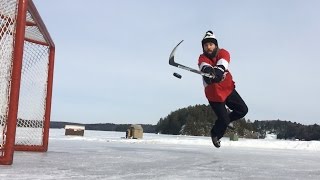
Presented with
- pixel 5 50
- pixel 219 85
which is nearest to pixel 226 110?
pixel 219 85

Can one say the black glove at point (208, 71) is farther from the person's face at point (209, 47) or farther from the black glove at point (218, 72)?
the person's face at point (209, 47)

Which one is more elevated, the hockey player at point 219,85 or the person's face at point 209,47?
the person's face at point 209,47

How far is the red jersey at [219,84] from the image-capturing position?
4176mm

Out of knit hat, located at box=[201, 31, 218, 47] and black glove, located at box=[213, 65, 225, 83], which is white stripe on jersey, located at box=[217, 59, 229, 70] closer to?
black glove, located at box=[213, 65, 225, 83]

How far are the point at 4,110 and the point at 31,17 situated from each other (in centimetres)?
183

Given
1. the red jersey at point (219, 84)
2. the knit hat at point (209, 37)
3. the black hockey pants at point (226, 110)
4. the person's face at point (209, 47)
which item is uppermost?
the knit hat at point (209, 37)

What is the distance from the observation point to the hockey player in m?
4.09

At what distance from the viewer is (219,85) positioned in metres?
4.23

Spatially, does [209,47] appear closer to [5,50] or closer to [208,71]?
[208,71]

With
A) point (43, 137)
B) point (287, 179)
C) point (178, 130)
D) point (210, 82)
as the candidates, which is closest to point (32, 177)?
point (210, 82)

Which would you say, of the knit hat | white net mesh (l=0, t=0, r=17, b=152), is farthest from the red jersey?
white net mesh (l=0, t=0, r=17, b=152)

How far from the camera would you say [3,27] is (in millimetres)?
5363

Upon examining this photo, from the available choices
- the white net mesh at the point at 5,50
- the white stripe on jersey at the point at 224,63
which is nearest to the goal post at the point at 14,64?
the white net mesh at the point at 5,50

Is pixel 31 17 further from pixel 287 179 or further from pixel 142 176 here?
pixel 287 179
